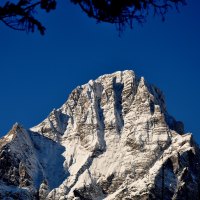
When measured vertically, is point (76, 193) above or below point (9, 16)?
above

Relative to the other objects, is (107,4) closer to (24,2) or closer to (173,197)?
(24,2)

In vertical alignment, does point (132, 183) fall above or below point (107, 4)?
above

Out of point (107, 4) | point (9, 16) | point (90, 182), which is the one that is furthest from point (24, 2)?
point (90, 182)

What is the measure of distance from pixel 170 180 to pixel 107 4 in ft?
577

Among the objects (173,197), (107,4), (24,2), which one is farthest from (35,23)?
(173,197)

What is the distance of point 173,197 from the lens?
179m

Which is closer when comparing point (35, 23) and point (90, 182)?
point (35, 23)

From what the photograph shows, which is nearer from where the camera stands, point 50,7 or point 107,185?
point 50,7

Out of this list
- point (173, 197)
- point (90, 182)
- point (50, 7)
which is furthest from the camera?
point (90, 182)

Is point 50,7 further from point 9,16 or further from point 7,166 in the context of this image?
point 7,166

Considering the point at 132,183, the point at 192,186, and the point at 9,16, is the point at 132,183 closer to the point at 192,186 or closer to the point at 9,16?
the point at 192,186

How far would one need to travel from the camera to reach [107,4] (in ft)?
55.5

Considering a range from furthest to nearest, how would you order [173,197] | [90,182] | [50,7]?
[90,182] → [173,197] → [50,7]

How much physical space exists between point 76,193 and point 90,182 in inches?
255
